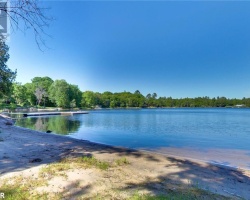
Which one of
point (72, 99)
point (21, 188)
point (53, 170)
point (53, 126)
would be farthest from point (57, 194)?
point (72, 99)

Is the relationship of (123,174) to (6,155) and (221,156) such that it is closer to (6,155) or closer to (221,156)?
(6,155)

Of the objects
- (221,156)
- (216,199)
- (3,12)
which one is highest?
(3,12)

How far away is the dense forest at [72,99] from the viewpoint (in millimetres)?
69312

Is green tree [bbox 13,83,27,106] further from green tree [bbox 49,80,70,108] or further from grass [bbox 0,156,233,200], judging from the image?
grass [bbox 0,156,233,200]

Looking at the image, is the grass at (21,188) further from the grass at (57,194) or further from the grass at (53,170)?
the grass at (53,170)

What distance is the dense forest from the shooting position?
69.3m

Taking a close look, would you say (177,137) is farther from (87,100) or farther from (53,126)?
(87,100)

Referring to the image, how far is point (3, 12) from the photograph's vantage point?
9.80 ft

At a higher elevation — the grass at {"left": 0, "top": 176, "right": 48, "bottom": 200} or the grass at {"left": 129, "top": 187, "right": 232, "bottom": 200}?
the grass at {"left": 0, "top": 176, "right": 48, "bottom": 200}

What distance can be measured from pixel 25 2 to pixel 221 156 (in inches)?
444

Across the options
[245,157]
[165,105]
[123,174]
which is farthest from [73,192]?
[165,105]

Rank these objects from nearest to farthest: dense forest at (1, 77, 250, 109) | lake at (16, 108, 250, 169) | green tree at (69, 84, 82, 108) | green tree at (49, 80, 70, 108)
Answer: lake at (16, 108, 250, 169), dense forest at (1, 77, 250, 109), green tree at (49, 80, 70, 108), green tree at (69, 84, 82, 108)

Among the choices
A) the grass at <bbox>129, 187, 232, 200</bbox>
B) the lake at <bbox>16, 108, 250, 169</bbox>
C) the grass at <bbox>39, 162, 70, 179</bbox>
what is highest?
the grass at <bbox>39, 162, 70, 179</bbox>

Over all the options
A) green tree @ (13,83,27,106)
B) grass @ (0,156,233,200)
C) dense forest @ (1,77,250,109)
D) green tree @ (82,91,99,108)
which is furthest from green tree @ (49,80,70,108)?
→ grass @ (0,156,233,200)
